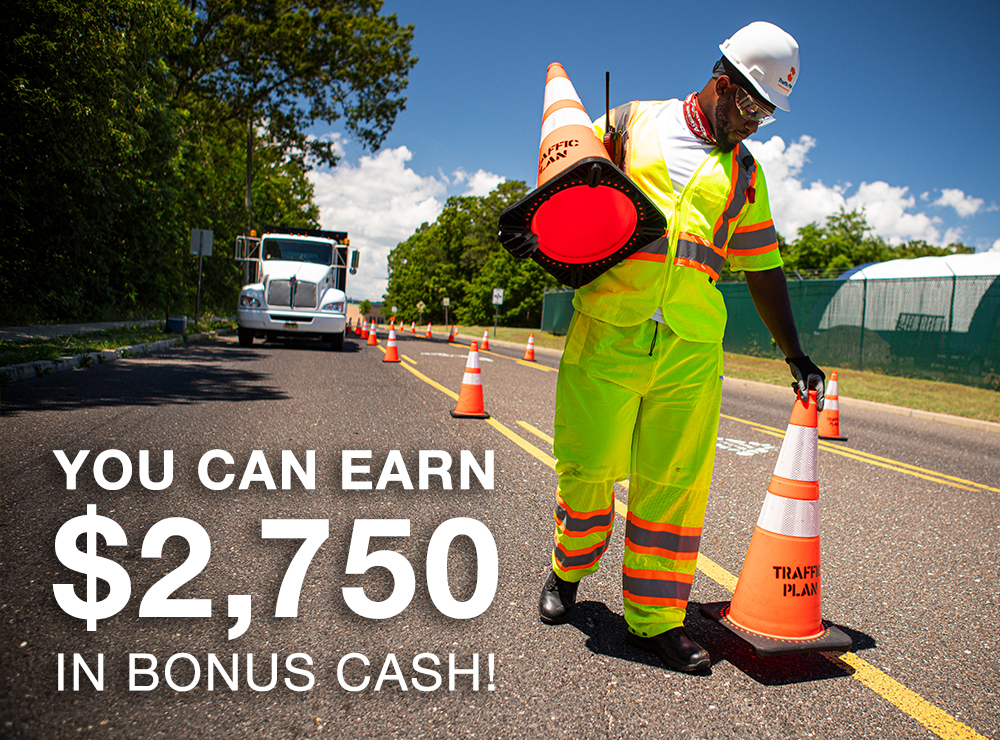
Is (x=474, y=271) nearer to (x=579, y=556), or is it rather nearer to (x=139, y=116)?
(x=139, y=116)

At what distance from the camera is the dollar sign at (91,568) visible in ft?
8.72

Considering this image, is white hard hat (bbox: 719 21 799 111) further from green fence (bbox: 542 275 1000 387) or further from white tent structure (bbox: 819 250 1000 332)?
white tent structure (bbox: 819 250 1000 332)

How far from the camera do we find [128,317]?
2284cm

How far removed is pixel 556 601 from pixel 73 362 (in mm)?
9885

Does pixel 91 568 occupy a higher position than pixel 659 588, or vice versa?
pixel 659 588

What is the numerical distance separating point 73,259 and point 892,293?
2347 cm

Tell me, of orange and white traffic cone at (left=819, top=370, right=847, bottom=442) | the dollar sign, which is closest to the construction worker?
the dollar sign

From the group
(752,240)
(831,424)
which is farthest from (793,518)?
(831,424)

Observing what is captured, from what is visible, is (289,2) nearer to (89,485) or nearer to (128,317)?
(128,317)

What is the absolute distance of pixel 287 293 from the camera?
623 inches

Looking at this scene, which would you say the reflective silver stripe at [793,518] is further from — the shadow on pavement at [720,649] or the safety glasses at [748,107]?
the safety glasses at [748,107]

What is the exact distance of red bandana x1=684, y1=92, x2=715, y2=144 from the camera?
2.47m

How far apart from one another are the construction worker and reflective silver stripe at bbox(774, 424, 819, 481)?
44 centimetres

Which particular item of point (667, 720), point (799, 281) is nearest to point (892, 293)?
point (799, 281)
